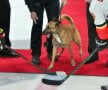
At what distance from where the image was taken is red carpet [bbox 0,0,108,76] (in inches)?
172

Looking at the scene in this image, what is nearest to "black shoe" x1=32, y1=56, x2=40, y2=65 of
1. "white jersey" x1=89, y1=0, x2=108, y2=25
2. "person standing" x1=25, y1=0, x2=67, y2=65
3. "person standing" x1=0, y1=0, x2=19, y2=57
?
"person standing" x1=25, y1=0, x2=67, y2=65

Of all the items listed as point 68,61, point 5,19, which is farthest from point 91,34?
point 5,19

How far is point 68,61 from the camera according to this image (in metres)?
4.73

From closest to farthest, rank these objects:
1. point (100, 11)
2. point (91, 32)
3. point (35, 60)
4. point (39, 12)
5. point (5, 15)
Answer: point (100, 11) < point (39, 12) < point (35, 60) < point (91, 32) < point (5, 15)

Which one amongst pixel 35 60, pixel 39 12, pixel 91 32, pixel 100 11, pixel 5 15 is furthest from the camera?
pixel 5 15

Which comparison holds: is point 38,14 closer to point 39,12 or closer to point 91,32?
point 39,12

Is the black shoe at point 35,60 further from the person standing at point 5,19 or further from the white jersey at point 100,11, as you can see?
the white jersey at point 100,11

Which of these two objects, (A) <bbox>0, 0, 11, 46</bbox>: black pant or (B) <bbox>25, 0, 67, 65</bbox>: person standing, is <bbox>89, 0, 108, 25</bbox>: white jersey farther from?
(A) <bbox>0, 0, 11, 46</bbox>: black pant

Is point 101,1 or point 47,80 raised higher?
point 101,1

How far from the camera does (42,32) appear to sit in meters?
4.43

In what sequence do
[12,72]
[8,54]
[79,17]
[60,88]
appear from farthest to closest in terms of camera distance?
[79,17], [8,54], [12,72], [60,88]

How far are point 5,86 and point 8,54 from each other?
3.81 feet

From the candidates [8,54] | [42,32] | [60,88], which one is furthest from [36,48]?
[60,88]

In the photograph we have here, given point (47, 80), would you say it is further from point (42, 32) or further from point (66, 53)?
point (66, 53)
